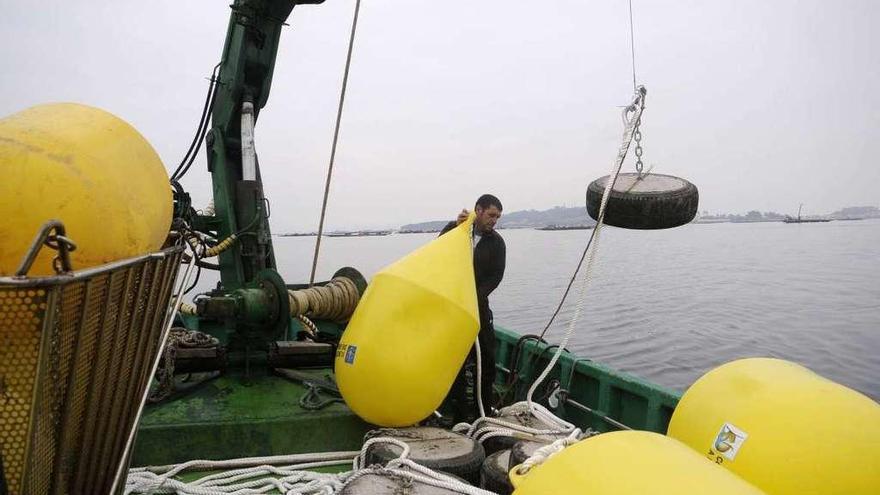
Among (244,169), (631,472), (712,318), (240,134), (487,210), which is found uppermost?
(240,134)

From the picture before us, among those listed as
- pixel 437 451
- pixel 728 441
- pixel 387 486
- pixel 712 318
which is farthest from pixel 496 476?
pixel 712 318

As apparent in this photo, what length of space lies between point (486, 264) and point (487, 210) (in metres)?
0.48

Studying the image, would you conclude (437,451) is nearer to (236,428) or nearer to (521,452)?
(521,452)

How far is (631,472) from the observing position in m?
1.43

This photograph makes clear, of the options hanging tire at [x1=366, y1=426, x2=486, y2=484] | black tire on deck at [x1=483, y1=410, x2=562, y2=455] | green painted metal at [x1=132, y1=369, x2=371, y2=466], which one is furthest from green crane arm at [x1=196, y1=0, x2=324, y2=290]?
black tire on deck at [x1=483, y1=410, x2=562, y2=455]

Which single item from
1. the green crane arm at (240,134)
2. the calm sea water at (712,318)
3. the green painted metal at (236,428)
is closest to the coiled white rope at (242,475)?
the green painted metal at (236,428)

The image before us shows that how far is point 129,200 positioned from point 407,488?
1826 millimetres

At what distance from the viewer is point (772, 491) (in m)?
2.11

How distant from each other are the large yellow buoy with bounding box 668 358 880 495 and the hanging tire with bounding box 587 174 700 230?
1.54m

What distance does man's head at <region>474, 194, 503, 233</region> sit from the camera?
4.67 m

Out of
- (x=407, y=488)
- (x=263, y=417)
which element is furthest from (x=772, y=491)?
(x=263, y=417)

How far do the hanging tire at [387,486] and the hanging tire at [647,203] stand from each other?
212 cm

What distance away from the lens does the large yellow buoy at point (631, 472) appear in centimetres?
136

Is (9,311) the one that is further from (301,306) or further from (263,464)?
(301,306)
